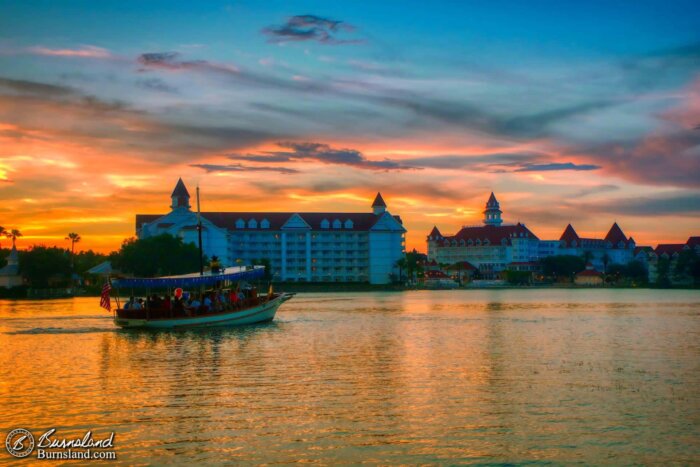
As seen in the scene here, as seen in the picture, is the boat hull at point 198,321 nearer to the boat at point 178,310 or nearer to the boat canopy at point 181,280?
the boat at point 178,310

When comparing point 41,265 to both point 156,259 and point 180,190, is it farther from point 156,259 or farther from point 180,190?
point 180,190

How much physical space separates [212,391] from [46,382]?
23.2 ft

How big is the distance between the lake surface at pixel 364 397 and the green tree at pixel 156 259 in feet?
279

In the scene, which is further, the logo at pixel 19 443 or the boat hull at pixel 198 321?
the boat hull at pixel 198 321

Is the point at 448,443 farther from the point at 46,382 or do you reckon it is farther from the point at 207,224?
the point at 207,224

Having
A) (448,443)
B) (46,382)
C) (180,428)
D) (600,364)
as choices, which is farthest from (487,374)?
(46,382)

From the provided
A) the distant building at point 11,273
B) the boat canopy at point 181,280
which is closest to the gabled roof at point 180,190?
the distant building at point 11,273

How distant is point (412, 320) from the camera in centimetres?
6788

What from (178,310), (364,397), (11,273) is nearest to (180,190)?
(11,273)

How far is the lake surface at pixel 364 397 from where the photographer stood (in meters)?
19.1

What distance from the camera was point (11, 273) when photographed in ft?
478

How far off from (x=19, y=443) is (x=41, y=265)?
124337mm

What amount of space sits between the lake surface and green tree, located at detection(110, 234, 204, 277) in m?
85.2

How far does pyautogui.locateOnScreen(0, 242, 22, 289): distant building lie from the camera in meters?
145
